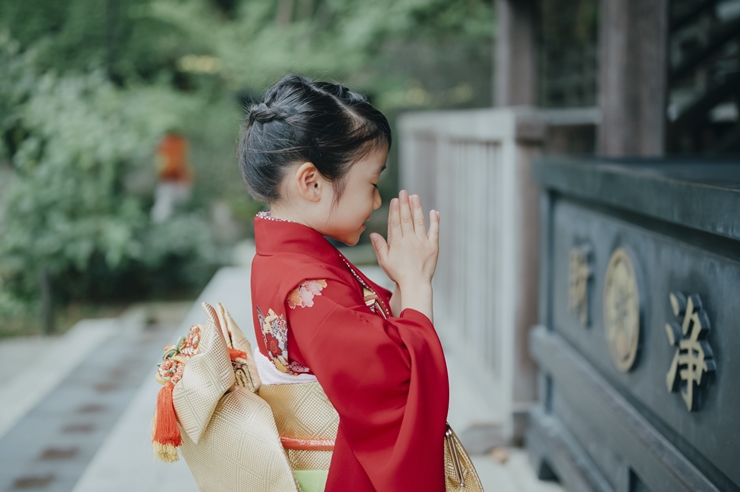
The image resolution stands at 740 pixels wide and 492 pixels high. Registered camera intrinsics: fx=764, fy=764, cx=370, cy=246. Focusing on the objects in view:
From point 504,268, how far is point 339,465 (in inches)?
70.5

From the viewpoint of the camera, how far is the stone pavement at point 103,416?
2715 mm

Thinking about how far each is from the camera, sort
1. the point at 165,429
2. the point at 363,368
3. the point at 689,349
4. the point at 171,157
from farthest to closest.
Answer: the point at 171,157
the point at 689,349
the point at 165,429
the point at 363,368

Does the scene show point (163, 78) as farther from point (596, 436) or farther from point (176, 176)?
point (596, 436)

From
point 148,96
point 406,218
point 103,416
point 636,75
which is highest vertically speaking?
point 148,96

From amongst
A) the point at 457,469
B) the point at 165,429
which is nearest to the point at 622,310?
the point at 457,469

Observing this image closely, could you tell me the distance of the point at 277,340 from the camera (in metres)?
1.29

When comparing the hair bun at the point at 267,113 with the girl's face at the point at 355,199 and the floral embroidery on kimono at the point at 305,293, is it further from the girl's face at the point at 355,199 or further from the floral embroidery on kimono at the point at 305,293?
the floral embroidery on kimono at the point at 305,293

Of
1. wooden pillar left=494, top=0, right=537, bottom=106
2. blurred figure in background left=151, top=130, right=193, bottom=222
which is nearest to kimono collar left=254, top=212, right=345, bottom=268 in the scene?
wooden pillar left=494, top=0, right=537, bottom=106

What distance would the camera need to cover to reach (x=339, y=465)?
130 cm

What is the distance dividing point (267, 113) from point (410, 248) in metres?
0.35

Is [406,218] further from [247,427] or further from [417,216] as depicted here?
[247,427]

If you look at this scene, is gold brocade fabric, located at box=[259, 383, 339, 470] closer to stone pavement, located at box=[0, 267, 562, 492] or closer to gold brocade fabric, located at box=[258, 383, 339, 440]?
gold brocade fabric, located at box=[258, 383, 339, 440]

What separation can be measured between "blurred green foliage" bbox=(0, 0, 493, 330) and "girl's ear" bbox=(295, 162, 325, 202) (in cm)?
350

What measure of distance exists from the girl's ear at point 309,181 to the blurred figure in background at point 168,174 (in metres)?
7.94
